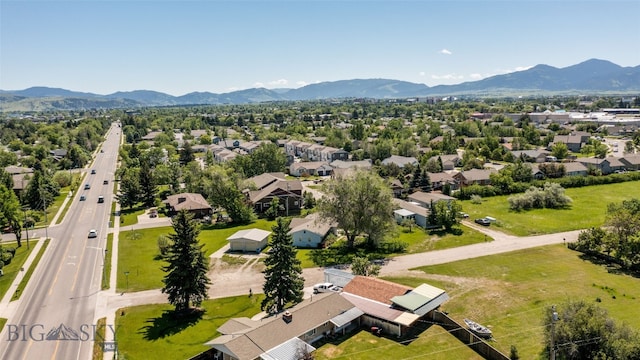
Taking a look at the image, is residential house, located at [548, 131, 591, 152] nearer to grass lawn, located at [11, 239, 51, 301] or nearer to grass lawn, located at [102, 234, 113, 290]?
grass lawn, located at [102, 234, 113, 290]

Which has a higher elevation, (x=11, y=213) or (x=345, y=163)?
(x=11, y=213)

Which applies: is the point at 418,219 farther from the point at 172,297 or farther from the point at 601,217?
the point at 172,297

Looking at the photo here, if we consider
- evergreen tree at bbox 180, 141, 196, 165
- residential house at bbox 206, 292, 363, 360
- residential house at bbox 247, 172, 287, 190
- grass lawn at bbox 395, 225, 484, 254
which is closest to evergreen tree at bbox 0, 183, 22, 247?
residential house at bbox 247, 172, 287, 190

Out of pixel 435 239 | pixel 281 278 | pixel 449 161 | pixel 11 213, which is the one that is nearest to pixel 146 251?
pixel 11 213

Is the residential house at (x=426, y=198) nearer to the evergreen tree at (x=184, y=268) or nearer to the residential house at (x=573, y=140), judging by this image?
the evergreen tree at (x=184, y=268)

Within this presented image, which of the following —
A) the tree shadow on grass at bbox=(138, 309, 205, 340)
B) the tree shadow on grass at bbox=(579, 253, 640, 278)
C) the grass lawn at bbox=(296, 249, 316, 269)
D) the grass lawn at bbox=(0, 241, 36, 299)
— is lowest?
the tree shadow on grass at bbox=(579, 253, 640, 278)

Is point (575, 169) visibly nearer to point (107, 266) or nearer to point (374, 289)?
point (374, 289)

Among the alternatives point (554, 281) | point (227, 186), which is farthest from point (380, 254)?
point (227, 186)
